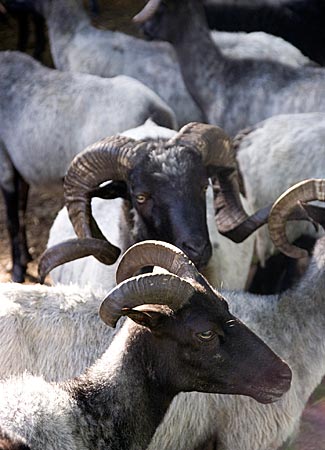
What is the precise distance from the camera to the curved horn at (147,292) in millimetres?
3504

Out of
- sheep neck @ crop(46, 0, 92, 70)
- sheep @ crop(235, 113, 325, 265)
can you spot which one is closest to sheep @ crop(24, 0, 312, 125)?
sheep neck @ crop(46, 0, 92, 70)

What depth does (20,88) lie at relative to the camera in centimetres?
752

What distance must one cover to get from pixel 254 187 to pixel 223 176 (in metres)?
0.75

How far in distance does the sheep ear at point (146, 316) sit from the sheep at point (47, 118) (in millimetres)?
3454

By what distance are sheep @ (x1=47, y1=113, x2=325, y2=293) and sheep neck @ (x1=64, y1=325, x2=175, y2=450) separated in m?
1.81

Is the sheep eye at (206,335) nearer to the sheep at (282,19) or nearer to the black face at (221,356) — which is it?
the black face at (221,356)

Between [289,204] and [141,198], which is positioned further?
[141,198]

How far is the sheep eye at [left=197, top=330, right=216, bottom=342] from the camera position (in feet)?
11.8

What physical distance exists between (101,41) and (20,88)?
4.30ft

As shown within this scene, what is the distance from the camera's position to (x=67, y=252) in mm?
4836

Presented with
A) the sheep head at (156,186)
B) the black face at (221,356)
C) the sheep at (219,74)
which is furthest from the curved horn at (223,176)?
the sheep at (219,74)

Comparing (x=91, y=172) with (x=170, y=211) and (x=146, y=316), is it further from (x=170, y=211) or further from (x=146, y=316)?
(x=146, y=316)

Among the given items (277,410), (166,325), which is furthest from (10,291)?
(277,410)

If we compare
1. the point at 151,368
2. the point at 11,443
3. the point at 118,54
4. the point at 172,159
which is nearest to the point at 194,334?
the point at 151,368
